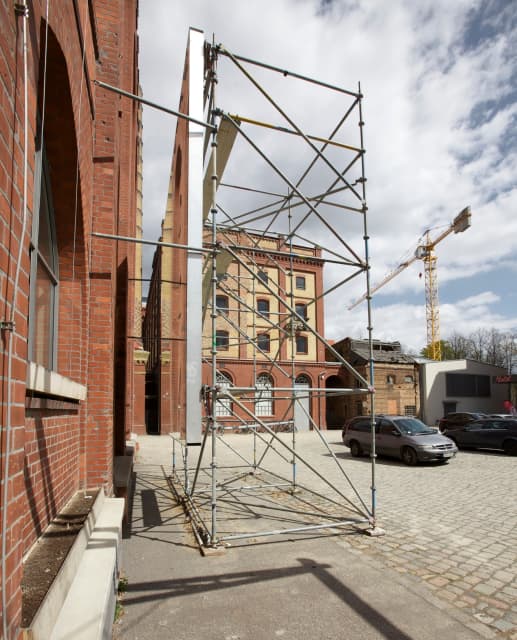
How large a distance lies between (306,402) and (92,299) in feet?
95.4

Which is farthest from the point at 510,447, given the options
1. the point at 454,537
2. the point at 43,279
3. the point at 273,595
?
the point at 43,279

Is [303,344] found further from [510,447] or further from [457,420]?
[510,447]

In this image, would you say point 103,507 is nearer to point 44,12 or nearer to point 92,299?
point 92,299

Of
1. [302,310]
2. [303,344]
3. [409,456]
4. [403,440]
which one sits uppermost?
[302,310]

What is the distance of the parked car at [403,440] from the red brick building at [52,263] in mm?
9950

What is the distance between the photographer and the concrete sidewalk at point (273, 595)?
352 cm

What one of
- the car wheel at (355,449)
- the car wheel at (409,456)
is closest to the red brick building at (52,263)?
the car wheel at (409,456)

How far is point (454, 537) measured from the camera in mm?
5992

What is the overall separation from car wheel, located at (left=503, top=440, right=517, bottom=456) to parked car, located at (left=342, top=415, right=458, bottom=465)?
10.4ft

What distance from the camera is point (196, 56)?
6121mm

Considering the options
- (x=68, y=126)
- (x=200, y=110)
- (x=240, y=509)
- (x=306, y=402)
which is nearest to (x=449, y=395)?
(x=306, y=402)

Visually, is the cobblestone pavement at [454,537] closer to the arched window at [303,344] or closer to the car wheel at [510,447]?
the car wheel at [510,447]

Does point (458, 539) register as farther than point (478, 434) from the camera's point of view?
No

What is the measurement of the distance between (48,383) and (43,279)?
4.18ft
